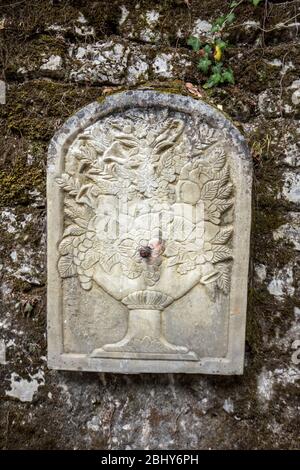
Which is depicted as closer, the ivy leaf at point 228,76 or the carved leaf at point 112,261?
the carved leaf at point 112,261

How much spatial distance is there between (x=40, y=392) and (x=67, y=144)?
1.32 meters

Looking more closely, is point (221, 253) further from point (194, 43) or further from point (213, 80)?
point (194, 43)

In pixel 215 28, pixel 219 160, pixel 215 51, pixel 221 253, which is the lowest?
pixel 221 253

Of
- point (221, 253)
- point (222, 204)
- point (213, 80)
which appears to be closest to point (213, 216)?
point (222, 204)

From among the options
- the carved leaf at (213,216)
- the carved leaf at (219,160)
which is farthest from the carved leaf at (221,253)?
the carved leaf at (219,160)

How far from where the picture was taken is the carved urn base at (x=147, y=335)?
6.64ft

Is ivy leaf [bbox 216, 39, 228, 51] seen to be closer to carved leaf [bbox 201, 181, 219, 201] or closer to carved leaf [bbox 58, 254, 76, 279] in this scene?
carved leaf [bbox 201, 181, 219, 201]

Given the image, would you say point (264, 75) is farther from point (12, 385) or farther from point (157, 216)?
point (12, 385)

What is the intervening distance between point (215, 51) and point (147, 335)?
1.50m

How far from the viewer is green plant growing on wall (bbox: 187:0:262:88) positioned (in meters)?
2.20

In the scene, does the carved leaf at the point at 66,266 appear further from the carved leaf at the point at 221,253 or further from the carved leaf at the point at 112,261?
the carved leaf at the point at 221,253

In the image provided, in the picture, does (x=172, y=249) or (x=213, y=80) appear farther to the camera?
(x=213, y=80)

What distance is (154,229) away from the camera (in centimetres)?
201

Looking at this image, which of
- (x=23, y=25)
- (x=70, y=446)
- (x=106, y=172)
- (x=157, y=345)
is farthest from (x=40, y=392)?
(x=23, y=25)
